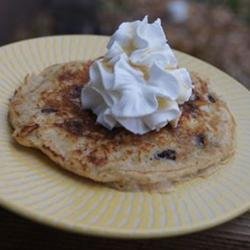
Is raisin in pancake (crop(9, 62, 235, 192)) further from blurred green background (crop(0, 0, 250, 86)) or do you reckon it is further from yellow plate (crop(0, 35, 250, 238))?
blurred green background (crop(0, 0, 250, 86))

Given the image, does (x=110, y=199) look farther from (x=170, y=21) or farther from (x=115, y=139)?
(x=170, y=21)

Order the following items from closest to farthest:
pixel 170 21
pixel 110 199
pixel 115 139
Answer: pixel 110 199, pixel 115 139, pixel 170 21

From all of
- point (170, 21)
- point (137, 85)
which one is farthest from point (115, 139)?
point (170, 21)

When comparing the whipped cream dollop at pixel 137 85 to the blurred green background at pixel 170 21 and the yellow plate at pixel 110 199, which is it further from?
the blurred green background at pixel 170 21

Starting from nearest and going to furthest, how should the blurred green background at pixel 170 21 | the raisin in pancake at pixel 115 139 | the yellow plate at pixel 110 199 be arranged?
the yellow plate at pixel 110 199, the raisin in pancake at pixel 115 139, the blurred green background at pixel 170 21

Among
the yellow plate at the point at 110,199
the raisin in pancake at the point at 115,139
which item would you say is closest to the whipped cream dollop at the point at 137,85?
the raisin in pancake at the point at 115,139

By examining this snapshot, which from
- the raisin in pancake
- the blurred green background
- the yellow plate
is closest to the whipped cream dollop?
the raisin in pancake
